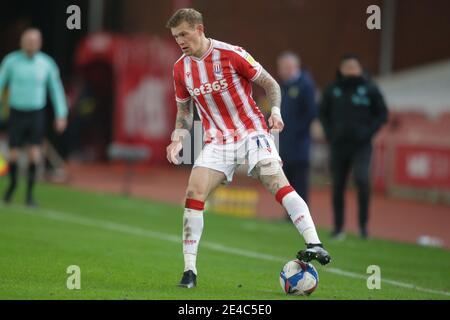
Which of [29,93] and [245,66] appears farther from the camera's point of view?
[29,93]

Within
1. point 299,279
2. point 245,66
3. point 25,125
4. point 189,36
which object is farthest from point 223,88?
point 25,125

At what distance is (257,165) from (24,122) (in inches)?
320

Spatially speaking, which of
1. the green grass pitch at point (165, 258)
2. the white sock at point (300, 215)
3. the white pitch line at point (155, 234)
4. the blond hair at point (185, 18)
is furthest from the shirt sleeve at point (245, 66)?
the white pitch line at point (155, 234)

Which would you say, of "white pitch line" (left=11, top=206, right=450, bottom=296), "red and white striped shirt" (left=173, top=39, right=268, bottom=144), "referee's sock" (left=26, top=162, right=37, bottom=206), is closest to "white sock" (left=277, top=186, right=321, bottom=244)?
"red and white striped shirt" (left=173, top=39, right=268, bottom=144)

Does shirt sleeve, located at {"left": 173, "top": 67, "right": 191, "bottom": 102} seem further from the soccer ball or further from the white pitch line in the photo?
the white pitch line

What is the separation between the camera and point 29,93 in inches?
628

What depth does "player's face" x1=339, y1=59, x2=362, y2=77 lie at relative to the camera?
553 inches

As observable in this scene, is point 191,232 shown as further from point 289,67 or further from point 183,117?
point 289,67

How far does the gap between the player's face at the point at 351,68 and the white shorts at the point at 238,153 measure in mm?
5498

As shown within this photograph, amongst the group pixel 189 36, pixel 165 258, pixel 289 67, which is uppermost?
pixel 289 67

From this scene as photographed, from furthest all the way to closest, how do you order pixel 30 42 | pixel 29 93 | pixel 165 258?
pixel 29 93 → pixel 30 42 → pixel 165 258

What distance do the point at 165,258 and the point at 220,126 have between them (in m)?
Answer: 2.78

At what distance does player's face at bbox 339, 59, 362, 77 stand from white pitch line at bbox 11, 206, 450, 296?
2.98m
